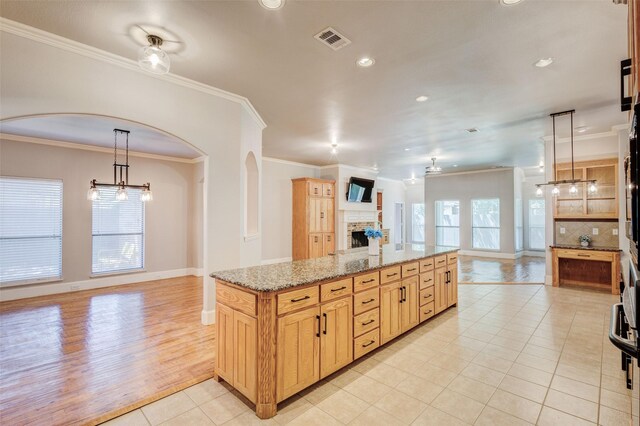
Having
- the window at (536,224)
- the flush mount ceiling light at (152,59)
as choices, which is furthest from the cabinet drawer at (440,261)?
the window at (536,224)

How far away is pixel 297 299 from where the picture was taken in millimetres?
2252

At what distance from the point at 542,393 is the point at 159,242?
714cm

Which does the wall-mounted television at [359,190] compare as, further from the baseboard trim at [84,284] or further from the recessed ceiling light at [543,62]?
the recessed ceiling light at [543,62]

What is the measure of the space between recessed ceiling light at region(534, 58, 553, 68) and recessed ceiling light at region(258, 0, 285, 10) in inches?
105

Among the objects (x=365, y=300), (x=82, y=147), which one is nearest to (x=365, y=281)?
(x=365, y=300)

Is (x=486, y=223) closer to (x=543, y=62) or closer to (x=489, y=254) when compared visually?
(x=489, y=254)

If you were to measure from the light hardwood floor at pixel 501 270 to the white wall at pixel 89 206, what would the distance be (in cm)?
657

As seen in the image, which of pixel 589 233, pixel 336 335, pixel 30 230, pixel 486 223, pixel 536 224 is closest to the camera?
pixel 336 335

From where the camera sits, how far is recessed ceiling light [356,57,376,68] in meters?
2.95

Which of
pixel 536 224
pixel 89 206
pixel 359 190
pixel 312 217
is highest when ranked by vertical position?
pixel 359 190

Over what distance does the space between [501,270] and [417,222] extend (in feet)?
19.7

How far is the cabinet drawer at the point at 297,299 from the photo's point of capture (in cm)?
216

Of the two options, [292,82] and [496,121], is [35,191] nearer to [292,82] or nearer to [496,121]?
[292,82]

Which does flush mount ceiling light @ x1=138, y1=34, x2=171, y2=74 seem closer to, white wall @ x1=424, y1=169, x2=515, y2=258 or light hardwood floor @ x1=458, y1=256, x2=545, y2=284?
light hardwood floor @ x1=458, y1=256, x2=545, y2=284
